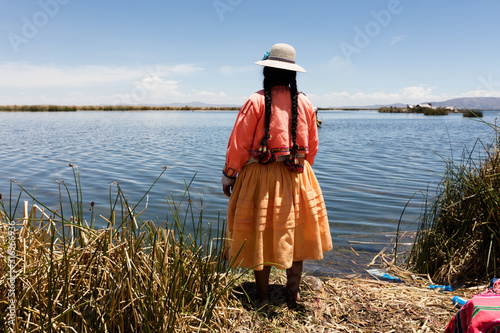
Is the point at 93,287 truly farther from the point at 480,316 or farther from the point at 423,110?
the point at 423,110

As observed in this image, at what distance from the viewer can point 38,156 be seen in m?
13.9

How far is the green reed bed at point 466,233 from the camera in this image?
143 inches

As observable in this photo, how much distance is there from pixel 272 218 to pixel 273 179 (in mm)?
300

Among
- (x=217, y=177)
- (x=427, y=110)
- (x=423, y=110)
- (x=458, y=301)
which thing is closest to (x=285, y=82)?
(x=458, y=301)

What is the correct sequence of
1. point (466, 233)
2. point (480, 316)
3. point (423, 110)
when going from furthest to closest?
point (423, 110), point (466, 233), point (480, 316)

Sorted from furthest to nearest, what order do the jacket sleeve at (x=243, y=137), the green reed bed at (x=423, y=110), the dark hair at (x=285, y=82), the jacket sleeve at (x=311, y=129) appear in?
the green reed bed at (x=423, y=110)
the jacket sleeve at (x=311, y=129)
the dark hair at (x=285, y=82)
the jacket sleeve at (x=243, y=137)

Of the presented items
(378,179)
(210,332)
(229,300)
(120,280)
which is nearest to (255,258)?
(229,300)

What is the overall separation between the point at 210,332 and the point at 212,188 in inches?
267

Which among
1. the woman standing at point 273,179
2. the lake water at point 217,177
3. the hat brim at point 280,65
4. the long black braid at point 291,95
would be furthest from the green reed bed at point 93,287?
the hat brim at point 280,65

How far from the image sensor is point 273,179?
9.62 ft

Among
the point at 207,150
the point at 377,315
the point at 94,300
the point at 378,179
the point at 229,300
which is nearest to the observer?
the point at 94,300

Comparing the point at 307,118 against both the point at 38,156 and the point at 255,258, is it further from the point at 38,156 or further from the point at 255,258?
the point at 38,156

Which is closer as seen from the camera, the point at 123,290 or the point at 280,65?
the point at 123,290

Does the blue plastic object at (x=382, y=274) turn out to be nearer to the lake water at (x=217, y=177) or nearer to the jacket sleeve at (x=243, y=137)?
the lake water at (x=217, y=177)
